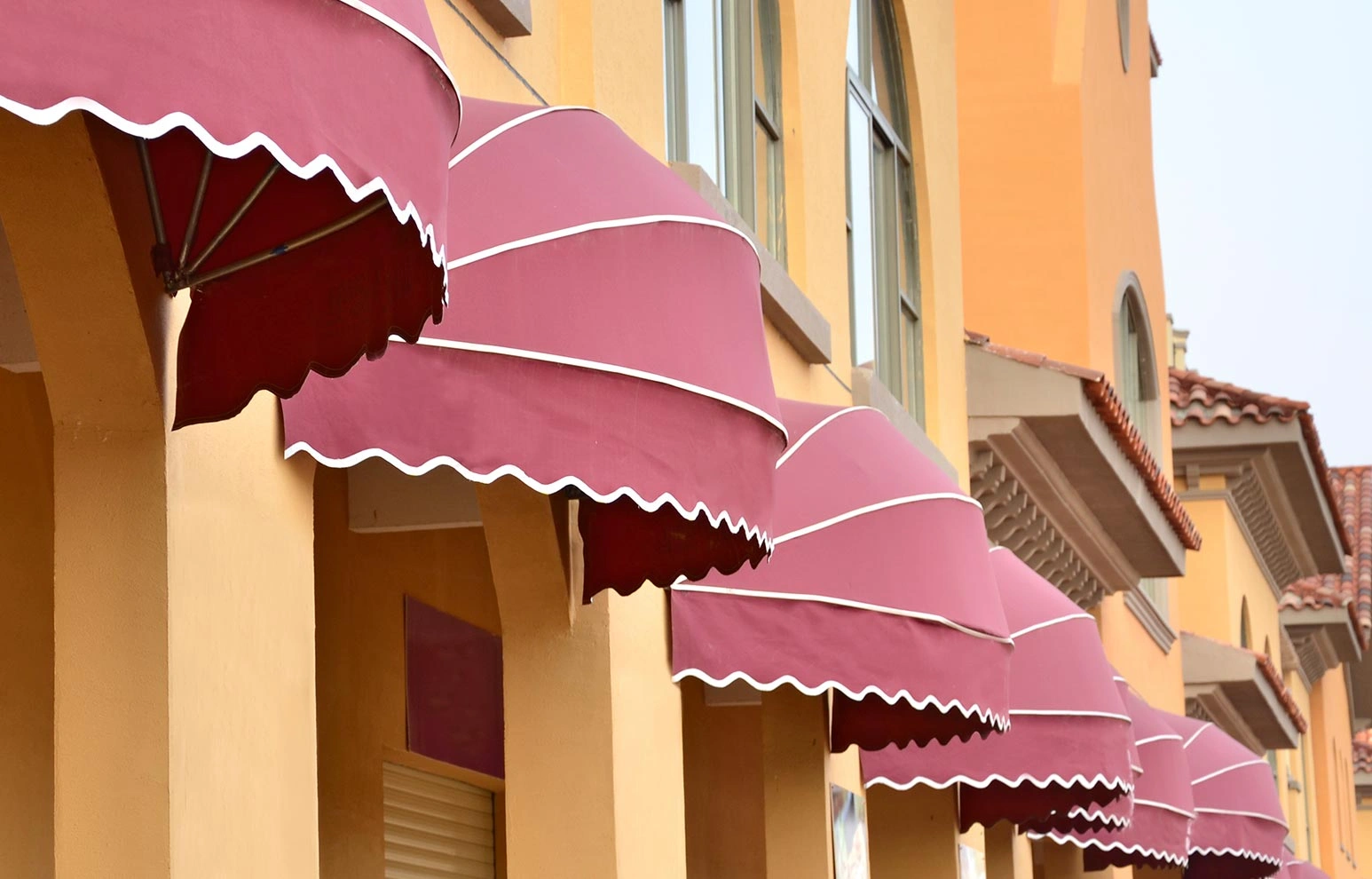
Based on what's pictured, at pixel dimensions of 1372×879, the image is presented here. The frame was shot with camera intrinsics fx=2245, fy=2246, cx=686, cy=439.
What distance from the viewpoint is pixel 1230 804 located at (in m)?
17.7

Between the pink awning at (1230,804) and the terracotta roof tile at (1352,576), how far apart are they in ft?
43.4

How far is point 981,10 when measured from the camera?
19344 millimetres

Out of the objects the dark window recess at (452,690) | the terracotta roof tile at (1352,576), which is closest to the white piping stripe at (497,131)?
the dark window recess at (452,690)

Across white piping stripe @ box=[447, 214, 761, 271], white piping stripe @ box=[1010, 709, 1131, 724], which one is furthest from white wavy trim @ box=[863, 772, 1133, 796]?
white piping stripe @ box=[447, 214, 761, 271]

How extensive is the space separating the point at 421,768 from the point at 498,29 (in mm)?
3879

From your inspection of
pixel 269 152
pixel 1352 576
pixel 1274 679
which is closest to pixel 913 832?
pixel 269 152

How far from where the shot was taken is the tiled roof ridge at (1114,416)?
15.2m

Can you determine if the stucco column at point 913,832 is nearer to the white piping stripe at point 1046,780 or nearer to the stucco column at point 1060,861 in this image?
the white piping stripe at point 1046,780

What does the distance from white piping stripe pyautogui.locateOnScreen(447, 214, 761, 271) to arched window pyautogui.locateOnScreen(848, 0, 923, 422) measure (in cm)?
Answer: 643

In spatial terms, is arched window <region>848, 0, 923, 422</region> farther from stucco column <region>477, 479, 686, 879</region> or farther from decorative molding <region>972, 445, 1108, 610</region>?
stucco column <region>477, 479, 686, 879</region>

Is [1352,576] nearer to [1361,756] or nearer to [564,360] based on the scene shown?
[1361,756]

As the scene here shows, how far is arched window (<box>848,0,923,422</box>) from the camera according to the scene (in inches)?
508

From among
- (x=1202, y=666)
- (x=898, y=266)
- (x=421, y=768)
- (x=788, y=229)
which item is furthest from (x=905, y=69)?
(x=1202, y=666)

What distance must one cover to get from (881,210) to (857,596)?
5870mm
